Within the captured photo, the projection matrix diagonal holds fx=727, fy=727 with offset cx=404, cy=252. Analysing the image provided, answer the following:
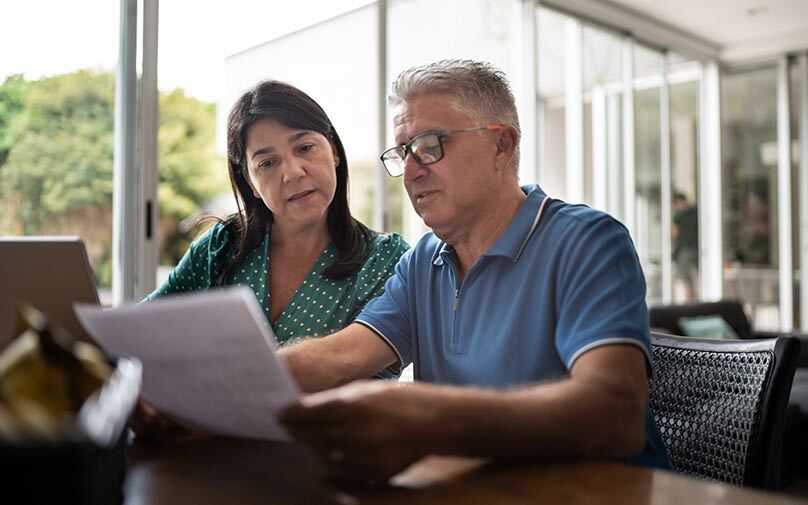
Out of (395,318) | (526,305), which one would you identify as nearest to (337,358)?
(395,318)

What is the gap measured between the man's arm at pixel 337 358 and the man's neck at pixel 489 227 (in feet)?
0.72

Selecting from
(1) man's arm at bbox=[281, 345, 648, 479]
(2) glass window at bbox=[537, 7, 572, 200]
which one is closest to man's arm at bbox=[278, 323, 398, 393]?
(1) man's arm at bbox=[281, 345, 648, 479]

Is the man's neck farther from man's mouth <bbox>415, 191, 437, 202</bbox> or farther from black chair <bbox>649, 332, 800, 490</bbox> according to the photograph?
black chair <bbox>649, 332, 800, 490</bbox>

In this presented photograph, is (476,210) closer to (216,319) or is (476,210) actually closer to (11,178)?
(216,319)

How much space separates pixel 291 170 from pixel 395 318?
54cm

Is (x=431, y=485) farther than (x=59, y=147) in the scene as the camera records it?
No

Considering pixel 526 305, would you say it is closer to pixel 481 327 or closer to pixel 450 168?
pixel 481 327

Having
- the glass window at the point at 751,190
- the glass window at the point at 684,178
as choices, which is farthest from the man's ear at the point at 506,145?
the glass window at the point at 751,190

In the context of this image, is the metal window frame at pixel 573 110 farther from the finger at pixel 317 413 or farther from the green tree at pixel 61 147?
the finger at pixel 317 413

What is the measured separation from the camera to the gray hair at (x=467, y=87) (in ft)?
4.49

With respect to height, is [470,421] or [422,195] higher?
[422,195]

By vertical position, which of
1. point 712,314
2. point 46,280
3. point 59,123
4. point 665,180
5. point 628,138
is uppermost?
point 628,138

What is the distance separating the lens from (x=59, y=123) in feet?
9.70

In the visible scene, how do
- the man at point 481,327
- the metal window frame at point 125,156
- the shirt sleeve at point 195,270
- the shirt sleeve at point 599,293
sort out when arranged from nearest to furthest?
1. the man at point 481,327
2. the shirt sleeve at point 599,293
3. the shirt sleeve at point 195,270
4. the metal window frame at point 125,156
